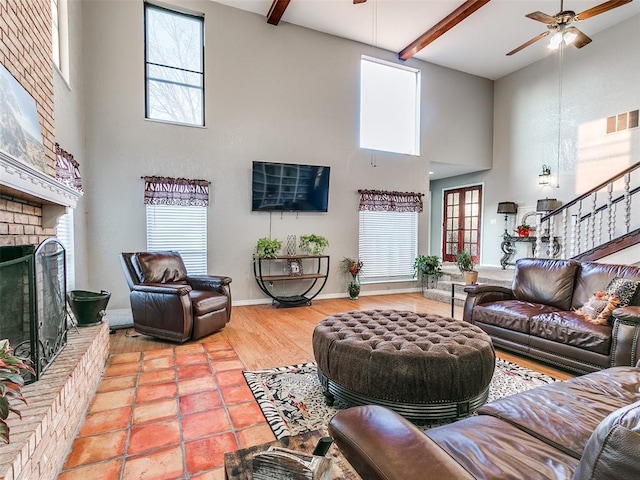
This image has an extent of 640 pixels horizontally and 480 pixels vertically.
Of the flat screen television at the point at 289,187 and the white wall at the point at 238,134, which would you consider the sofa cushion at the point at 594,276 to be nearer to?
the white wall at the point at 238,134

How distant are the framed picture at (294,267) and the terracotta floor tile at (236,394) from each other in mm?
3017

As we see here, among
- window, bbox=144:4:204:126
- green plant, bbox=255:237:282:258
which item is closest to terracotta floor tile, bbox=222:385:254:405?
green plant, bbox=255:237:282:258

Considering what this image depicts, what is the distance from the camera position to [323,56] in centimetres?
602

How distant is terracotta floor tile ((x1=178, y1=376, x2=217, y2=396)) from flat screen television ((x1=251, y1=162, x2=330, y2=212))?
3.26 meters

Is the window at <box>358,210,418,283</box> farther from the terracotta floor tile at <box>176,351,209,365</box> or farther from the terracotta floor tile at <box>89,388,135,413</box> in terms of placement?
the terracotta floor tile at <box>89,388,135,413</box>

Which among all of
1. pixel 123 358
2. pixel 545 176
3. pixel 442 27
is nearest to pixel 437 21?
pixel 442 27

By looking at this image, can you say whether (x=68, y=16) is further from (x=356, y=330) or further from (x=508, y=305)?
(x=508, y=305)

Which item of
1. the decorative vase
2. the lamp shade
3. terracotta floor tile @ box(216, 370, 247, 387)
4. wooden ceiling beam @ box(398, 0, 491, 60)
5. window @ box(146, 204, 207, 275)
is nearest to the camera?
terracotta floor tile @ box(216, 370, 247, 387)

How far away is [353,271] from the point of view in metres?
6.14

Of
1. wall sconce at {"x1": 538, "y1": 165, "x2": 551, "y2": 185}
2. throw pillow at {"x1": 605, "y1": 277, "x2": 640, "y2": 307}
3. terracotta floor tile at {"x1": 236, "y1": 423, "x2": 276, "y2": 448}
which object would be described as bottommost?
terracotta floor tile at {"x1": 236, "y1": 423, "x2": 276, "y2": 448}

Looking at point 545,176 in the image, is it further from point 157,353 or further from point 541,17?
point 157,353

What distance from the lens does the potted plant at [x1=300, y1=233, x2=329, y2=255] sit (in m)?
5.69

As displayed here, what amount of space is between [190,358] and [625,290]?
13.1ft

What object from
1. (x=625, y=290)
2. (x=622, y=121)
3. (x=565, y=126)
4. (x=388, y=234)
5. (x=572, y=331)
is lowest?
(x=572, y=331)
